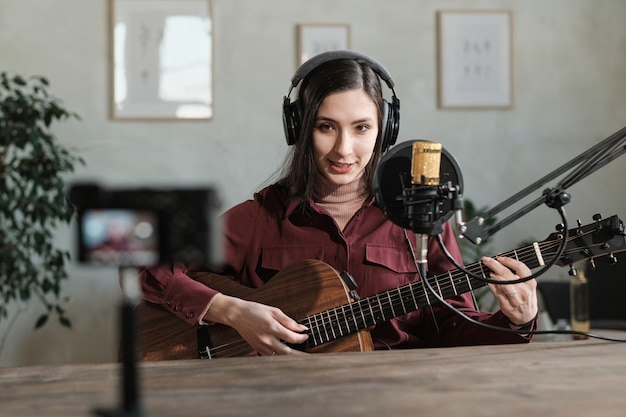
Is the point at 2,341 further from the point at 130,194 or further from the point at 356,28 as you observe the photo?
the point at 130,194

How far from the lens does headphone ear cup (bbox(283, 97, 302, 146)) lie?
6.52 feet

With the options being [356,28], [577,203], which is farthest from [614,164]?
[356,28]

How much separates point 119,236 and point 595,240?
104cm

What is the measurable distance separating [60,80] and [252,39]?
0.99 m

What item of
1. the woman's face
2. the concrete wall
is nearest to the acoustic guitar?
the woman's face

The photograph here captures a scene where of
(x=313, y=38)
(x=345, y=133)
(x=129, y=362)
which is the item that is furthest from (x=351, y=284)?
(x=313, y=38)

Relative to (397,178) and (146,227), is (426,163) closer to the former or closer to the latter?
(397,178)

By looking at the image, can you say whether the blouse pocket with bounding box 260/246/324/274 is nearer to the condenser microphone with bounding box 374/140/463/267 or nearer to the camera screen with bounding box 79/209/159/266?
the condenser microphone with bounding box 374/140/463/267

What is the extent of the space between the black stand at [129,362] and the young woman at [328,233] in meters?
0.87

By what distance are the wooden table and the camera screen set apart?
0.86ft

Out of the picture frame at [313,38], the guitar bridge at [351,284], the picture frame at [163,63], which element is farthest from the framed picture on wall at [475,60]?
the guitar bridge at [351,284]

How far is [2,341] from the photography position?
13.0 feet

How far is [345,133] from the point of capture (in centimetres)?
191

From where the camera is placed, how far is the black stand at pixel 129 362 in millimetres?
891
